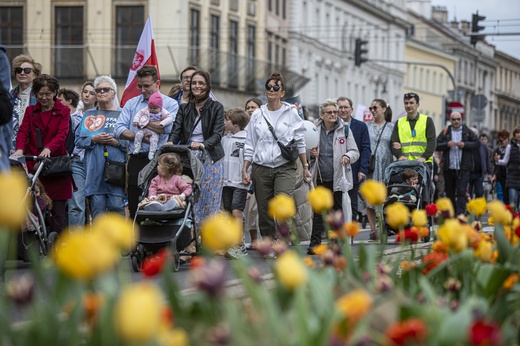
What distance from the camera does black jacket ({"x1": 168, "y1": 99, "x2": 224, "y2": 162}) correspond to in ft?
40.8

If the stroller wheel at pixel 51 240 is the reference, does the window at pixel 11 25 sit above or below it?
above

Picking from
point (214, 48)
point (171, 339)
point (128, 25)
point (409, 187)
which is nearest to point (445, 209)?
point (171, 339)

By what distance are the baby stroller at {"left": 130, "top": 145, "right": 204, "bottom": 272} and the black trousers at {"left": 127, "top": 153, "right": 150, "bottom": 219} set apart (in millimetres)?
763

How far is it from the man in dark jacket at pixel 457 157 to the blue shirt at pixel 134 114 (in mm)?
7510

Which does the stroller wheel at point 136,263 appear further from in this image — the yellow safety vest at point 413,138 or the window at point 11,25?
the window at point 11,25

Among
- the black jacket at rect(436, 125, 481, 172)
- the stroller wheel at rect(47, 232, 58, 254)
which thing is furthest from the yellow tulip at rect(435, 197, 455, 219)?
the black jacket at rect(436, 125, 481, 172)

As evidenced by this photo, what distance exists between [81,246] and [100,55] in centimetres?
4709

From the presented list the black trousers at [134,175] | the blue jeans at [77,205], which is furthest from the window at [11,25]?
the black trousers at [134,175]

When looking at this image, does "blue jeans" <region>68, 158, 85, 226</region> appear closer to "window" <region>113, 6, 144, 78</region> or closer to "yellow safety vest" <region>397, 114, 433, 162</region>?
"yellow safety vest" <region>397, 114, 433, 162</region>

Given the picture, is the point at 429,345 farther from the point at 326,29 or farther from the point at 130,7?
the point at 326,29

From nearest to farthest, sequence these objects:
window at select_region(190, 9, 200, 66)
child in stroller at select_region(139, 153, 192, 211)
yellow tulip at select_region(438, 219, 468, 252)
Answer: yellow tulip at select_region(438, 219, 468, 252) < child in stroller at select_region(139, 153, 192, 211) < window at select_region(190, 9, 200, 66)

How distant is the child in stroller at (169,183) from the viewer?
37.8 feet

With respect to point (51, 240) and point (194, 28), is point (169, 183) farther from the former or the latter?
point (194, 28)

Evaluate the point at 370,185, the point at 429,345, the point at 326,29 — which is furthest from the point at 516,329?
the point at 326,29
